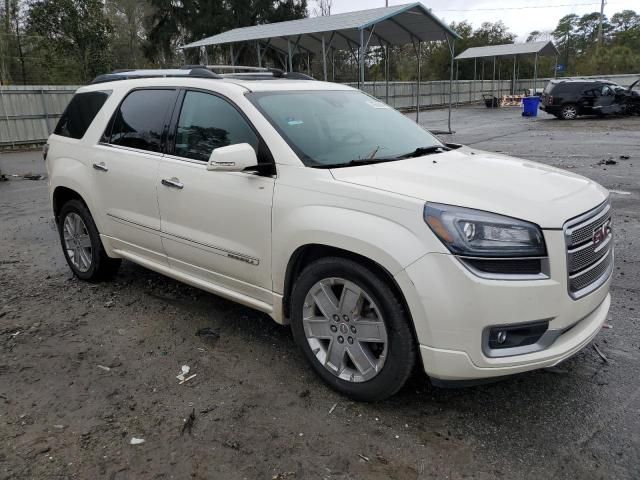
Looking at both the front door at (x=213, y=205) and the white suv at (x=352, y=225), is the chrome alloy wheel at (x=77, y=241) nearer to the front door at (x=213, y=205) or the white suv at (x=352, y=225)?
the white suv at (x=352, y=225)

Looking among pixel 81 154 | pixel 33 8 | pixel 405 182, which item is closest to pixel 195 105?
pixel 81 154

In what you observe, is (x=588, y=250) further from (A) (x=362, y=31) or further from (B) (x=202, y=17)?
(B) (x=202, y=17)

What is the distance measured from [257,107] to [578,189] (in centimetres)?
199

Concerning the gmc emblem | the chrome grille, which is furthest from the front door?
the gmc emblem

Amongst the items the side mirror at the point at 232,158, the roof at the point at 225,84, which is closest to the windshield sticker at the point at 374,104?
the roof at the point at 225,84

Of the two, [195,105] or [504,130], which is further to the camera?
[504,130]

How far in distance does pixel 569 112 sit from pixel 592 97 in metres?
1.11

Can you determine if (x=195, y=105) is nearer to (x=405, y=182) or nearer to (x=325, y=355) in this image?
(x=405, y=182)

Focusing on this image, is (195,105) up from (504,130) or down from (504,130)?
up

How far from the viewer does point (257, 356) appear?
11.9 ft

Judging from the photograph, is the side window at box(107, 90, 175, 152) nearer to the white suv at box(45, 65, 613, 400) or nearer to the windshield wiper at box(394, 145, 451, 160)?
the white suv at box(45, 65, 613, 400)

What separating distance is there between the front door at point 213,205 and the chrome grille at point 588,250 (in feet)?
5.44

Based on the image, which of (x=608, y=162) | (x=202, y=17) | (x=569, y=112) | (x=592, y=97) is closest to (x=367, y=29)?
(x=608, y=162)

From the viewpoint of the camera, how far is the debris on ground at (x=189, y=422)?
284 cm
